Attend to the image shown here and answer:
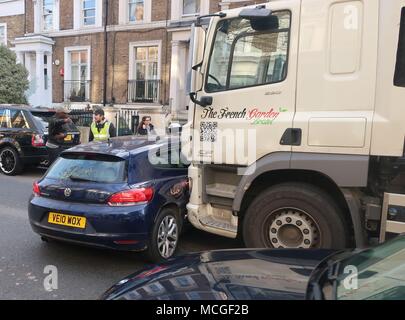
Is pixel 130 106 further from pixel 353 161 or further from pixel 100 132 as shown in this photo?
pixel 353 161

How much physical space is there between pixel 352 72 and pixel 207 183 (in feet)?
6.62

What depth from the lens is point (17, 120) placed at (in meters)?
10.5

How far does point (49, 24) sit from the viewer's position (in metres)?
23.2

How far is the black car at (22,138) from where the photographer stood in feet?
33.9

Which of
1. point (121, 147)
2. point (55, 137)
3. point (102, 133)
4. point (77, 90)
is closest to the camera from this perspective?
point (121, 147)

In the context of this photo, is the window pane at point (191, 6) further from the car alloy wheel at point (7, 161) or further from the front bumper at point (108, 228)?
the front bumper at point (108, 228)

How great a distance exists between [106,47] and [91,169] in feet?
57.6

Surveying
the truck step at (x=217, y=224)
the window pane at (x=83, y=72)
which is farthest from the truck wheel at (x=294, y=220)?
the window pane at (x=83, y=72)

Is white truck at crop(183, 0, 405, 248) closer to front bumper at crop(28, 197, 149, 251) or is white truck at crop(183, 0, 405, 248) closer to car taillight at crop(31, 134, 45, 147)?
front bumper at crop(28, 197, 149, 251)

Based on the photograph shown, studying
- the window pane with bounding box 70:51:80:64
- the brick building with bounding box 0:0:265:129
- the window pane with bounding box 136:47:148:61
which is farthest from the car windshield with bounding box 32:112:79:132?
the window pane with bounding box 70:51:80:64

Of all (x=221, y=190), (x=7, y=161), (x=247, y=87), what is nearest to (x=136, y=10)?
(x=7, y=161)

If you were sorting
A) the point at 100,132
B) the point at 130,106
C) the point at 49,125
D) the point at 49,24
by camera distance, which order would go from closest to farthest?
the point at 100,132 < the point at 49,125 < the point at 130,106 < the point at 49,24

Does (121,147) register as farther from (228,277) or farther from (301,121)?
(228,277)

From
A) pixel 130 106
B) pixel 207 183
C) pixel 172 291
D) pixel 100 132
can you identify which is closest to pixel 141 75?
pixel 130 106
